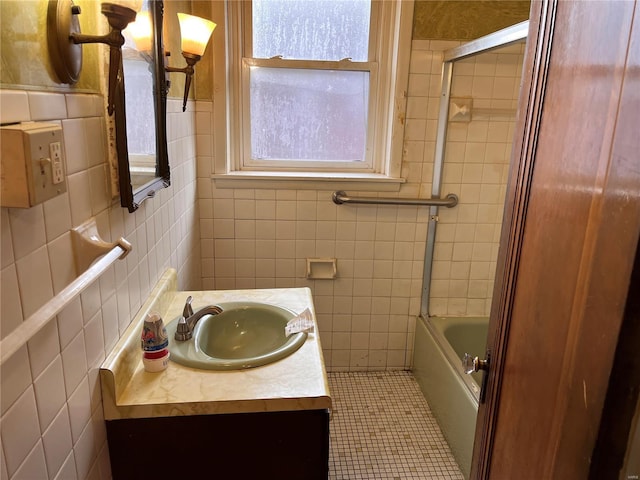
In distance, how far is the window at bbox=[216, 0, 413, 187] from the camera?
2.34 m

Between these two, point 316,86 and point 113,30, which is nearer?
point 113,30

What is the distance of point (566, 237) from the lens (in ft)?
2.53

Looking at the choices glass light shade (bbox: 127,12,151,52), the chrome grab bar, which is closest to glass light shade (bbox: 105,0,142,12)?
glass light shade (bbox: 127,12,151,52)

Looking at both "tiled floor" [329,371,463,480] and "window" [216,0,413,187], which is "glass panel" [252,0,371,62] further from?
"tiled floor" [329,371,463,480]

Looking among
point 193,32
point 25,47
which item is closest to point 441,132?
point 193,32

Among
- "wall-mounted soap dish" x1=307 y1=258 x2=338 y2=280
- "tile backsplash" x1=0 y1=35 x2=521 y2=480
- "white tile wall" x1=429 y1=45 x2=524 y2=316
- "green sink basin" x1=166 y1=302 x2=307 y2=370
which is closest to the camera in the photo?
"green sink basin" x1=166 y1=302 x2=307 y2=370

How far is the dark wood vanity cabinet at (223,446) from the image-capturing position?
1.20 metres

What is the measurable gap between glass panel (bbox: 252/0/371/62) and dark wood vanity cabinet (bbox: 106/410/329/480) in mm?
1790

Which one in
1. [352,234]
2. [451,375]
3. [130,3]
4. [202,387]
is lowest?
[451,375]

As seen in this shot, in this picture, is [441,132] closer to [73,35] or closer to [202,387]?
[202,387]

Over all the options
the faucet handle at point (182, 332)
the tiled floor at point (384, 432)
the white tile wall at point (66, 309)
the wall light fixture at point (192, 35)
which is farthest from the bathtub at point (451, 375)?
the wall light fixture at point (192, 35)

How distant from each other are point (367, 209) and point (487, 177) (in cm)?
64

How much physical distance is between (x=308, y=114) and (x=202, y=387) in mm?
1615

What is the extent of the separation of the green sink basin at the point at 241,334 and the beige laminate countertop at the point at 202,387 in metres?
0.08
